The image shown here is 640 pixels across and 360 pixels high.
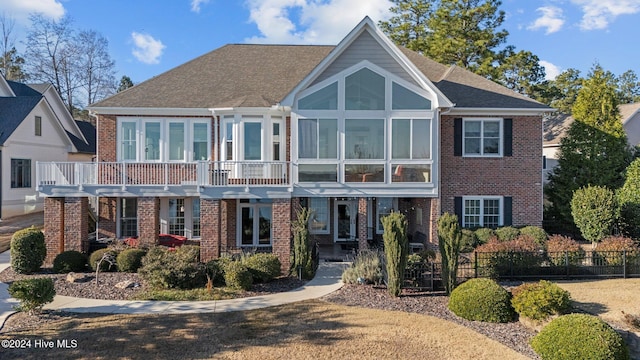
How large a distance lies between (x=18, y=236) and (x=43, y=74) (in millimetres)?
38023

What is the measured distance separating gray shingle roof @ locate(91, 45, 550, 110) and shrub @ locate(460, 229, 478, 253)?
570cm

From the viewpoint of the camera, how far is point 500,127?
1756cm

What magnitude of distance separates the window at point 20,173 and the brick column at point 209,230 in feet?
55.7

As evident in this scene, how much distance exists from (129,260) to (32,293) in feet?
14.7

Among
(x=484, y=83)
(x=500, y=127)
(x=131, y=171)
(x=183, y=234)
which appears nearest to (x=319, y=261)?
(x=183, y=234)

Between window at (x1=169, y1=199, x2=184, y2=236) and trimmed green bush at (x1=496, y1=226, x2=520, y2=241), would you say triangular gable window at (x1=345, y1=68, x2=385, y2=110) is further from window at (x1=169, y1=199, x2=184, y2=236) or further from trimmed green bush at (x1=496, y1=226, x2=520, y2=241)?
window at (x1=169, y1=199, x2=184, y2=236)

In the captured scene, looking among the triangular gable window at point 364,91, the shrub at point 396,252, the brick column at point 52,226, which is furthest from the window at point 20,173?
the shrub at point 396,252

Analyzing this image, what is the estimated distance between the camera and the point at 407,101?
15.5 meters

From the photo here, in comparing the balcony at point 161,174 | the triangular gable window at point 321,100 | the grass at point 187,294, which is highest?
the triangular gable window at point 321,100

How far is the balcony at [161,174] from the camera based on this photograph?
14.9 meters

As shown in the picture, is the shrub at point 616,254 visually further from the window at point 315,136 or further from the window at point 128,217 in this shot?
the window at point 128,217

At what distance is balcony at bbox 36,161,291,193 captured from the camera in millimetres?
14906

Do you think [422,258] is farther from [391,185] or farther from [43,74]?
[43,74]

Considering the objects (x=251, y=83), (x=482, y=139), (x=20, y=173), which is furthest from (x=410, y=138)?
(x=20, y=173)
